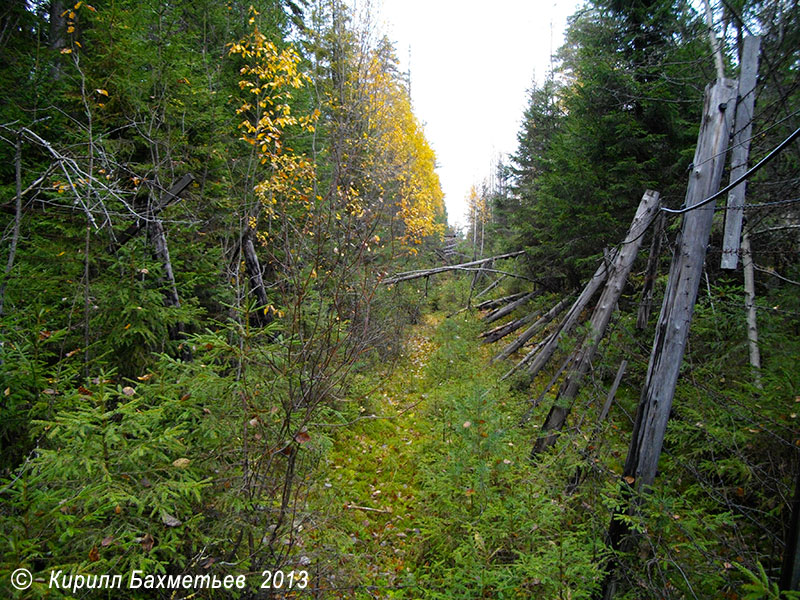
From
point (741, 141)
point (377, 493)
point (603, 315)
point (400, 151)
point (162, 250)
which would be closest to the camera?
point (741, 141)

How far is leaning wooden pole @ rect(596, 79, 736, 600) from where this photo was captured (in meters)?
3.15

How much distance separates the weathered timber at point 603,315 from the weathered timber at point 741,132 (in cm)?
93

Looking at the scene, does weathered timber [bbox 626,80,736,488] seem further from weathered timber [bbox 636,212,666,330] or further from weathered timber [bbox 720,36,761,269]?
weathered timber [bbox 636,212,666,330]

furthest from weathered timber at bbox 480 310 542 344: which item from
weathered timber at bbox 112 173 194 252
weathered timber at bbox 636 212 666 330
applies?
weathered timber at bbox 112 173 194 252

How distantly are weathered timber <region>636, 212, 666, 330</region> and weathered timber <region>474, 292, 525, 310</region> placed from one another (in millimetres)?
7031

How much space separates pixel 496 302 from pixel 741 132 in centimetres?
930

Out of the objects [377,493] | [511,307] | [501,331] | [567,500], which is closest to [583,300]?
[567,500]

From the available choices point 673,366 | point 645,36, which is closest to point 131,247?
point 673,366

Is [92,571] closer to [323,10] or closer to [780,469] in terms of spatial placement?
[780,469]

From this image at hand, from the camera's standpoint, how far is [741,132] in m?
3.26

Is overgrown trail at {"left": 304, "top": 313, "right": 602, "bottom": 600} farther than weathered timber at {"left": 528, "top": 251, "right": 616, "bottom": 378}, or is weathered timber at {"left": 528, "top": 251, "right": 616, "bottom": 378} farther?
weathered timber at {"left": 528, "top": 251, "right": 616, "bottom": 378}

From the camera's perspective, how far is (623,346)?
4512 millimetres

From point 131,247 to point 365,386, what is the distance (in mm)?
4400

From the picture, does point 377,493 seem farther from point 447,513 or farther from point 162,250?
point 162,250
